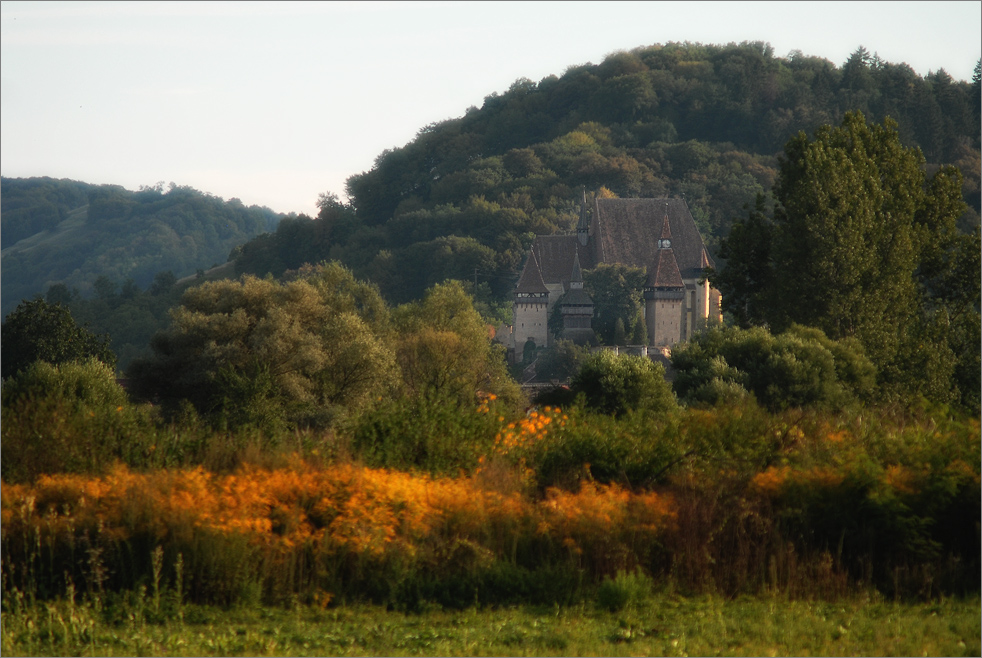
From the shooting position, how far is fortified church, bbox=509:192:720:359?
270 feet

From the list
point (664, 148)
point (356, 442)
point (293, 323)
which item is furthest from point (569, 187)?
point (356, 442)

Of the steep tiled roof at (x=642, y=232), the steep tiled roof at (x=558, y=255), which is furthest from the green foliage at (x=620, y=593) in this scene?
the steep tiled roof at (x=642, y=232)

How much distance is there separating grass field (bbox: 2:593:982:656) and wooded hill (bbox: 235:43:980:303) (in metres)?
75.0

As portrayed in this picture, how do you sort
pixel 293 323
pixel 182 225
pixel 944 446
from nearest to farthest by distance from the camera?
pixel 944 446, pixel 293 323, pixel 182 225

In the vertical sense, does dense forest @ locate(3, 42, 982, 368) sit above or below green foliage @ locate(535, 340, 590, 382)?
above

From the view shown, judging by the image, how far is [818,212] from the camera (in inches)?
992

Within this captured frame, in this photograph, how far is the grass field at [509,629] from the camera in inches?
289

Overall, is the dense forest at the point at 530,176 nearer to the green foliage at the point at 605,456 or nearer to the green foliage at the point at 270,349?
the green foliage at the point at 270,349

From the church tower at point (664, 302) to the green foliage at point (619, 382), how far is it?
5884 cm

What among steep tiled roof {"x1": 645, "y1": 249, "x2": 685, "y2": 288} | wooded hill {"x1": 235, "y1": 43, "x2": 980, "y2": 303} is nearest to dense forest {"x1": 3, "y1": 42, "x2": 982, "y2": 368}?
wooded hill {"x1": 235, "y1": 43, "x2": 980, "y2": 303}

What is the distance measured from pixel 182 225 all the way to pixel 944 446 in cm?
15167

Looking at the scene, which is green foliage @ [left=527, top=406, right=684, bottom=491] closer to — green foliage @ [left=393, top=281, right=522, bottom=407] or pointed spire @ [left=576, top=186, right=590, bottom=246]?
green foliage @ [left=393, top=281, right=522, bottom=407]

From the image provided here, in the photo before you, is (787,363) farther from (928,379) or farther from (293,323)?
(293,323)

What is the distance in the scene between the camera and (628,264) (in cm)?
8975
